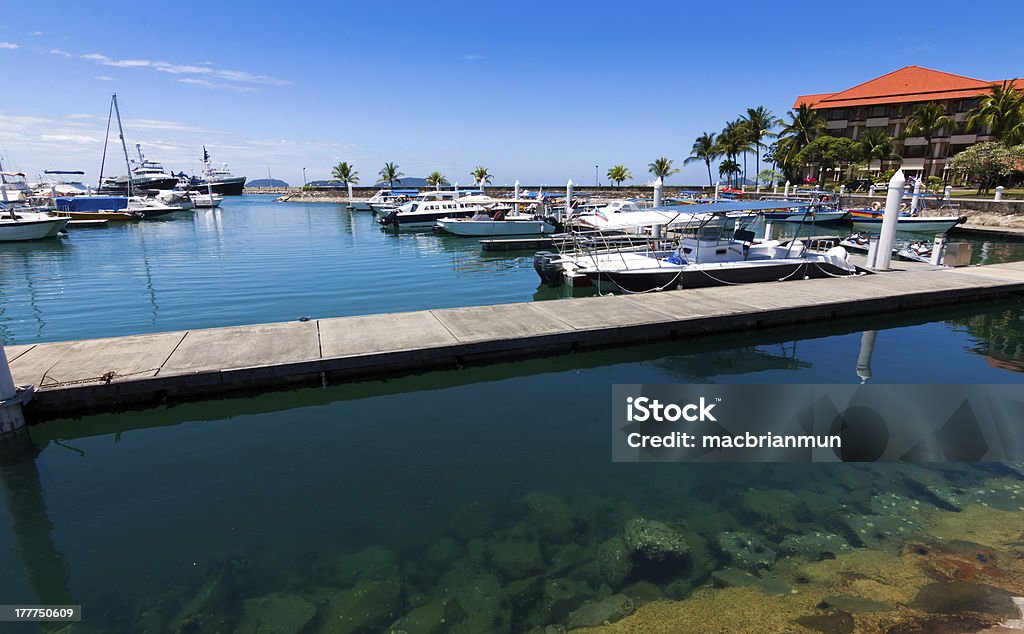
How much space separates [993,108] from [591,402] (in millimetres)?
62747

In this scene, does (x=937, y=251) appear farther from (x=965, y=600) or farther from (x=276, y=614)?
(x=276, y=614)

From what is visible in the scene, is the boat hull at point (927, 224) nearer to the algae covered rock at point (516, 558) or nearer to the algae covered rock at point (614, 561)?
the algae covered rock at point (614, 561)

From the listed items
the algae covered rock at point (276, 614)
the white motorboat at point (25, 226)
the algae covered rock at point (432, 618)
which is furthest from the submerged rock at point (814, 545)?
the white motorboat at point (25, 226)

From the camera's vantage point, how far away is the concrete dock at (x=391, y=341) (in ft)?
29.7

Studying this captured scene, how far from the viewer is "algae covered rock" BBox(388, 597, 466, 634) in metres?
4.93

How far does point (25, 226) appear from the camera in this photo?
117ft

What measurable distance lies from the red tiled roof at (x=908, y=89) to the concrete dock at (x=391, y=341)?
70.6 m

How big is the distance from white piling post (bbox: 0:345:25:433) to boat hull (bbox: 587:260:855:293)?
14.1 metres

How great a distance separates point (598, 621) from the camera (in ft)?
16.2

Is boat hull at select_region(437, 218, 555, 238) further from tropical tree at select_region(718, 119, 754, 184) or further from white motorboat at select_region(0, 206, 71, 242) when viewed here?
tropical tree at select_region(718, 119, 754, 184)

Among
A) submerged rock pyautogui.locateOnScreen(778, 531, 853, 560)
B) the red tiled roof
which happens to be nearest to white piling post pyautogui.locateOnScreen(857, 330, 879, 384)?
submerged rock pyautogui.locateOnScreen(778, 531, 853, 560)

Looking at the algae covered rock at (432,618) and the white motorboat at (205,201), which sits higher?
the white motorboat at (205,201)

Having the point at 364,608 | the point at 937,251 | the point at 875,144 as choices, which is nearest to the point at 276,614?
the point at 364,608

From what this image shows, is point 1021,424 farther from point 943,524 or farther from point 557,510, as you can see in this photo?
point 557,510
